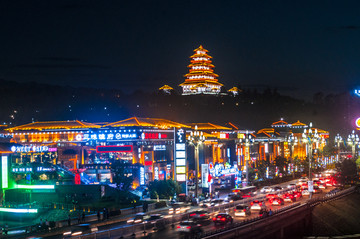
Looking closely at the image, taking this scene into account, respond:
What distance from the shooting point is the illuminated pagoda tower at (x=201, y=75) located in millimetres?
161375

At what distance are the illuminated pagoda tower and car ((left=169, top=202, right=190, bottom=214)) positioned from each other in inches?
4306

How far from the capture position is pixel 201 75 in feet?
542

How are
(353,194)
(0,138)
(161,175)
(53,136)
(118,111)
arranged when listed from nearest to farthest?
(353,194), (0,138), (161,175), (53,136), (118,111)

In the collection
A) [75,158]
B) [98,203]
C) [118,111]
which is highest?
[118,111]

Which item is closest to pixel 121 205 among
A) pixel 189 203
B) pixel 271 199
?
pixel 189 203

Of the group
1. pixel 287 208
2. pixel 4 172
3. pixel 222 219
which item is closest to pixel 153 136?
pixel 4 172

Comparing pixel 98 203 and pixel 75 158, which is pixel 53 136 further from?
pixel 98 203

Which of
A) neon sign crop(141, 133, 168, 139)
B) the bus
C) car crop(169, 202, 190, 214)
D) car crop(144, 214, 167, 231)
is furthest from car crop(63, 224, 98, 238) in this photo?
neon sign crop(141, 133, 168, 139)

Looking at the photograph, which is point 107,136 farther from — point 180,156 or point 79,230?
point 79,230

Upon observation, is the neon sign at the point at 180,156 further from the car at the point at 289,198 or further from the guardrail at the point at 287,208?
the guardrail at the point at 287,208

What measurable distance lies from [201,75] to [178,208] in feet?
376

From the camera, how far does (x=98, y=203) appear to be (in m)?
62.1

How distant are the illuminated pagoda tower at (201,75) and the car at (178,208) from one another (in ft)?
359

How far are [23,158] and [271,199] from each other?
134 ft
